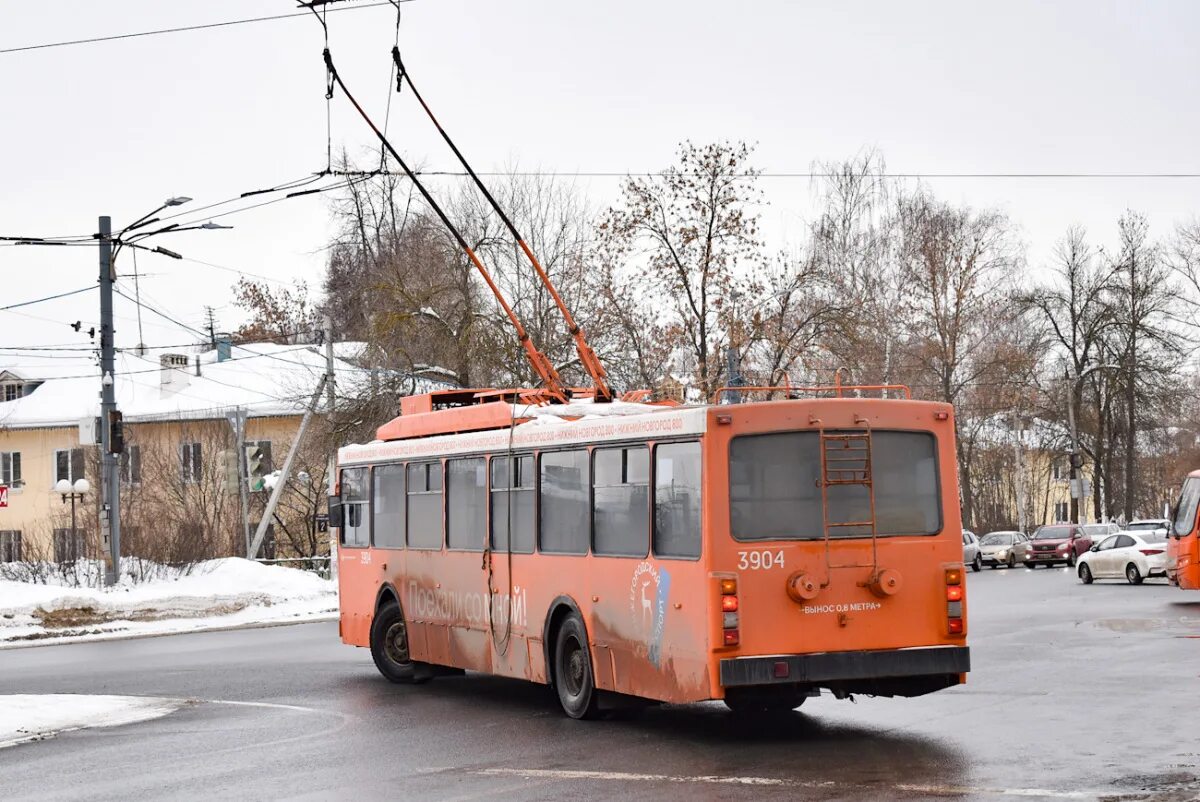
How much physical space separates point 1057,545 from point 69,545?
32.2 meters

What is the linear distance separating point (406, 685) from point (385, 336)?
26.7m

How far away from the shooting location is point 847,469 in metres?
12.7

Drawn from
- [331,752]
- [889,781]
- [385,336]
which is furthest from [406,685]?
[385,336]

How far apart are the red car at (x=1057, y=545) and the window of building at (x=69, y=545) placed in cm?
3083

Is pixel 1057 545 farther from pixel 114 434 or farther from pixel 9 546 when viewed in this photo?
pixel 114 434

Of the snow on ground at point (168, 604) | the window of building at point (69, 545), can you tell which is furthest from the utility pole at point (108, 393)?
the window of building at point (69, 545)

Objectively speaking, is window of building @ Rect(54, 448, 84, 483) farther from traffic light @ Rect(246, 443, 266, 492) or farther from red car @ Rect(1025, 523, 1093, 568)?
red car @ Rect(1025, 523, 1093, 568)

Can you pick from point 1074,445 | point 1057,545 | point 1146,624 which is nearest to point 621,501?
point 1146,624

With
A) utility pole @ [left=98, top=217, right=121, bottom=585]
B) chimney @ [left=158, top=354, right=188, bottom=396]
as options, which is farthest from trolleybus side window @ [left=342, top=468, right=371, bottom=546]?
chimney @ [left=158, top=354, right=188, bottom=396]

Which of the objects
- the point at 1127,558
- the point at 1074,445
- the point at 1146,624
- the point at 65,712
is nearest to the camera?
the point at 65,712

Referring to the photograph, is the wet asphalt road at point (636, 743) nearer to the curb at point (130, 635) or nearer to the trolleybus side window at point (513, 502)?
the trolleybus side window at point (513, 502)

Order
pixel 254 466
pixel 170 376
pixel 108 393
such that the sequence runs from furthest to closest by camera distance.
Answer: pixel 170 376 → pixel 254 466 → pixel 108 393

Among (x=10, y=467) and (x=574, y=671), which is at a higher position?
(x=10, y=467)

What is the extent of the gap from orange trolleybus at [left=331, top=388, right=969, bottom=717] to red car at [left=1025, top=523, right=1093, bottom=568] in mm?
44141
